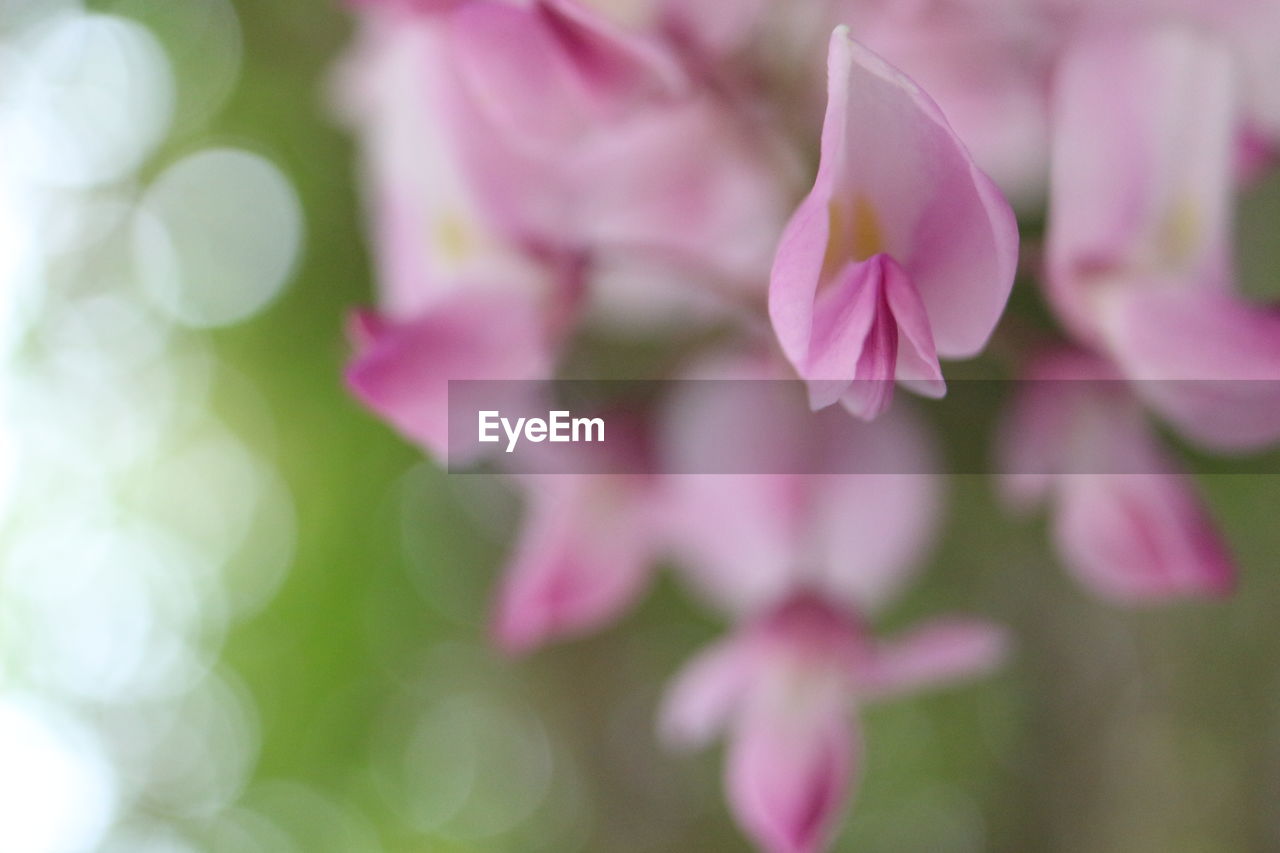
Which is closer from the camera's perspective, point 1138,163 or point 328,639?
point 1138,163

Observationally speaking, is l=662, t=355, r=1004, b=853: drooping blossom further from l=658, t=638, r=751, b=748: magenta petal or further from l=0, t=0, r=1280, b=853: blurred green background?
l=0, t=0, r=1280, b=853: blurred green background

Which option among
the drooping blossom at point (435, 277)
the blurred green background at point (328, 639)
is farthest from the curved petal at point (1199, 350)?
the blurred green background at point (328, 639)

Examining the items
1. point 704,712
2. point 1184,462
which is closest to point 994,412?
point 1184,462

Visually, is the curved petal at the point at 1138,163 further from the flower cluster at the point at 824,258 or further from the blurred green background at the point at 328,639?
the blurred green background at the point at 328,639

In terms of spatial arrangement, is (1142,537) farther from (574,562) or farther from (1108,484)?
(574,562)

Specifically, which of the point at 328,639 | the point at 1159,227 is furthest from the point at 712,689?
the point at 328,639

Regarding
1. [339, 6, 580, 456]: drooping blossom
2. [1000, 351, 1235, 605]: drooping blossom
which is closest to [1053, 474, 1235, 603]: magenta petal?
[1000, 351, 1235, 605]: drooping blossom

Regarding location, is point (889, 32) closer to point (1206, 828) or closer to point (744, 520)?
point (744, 520)
